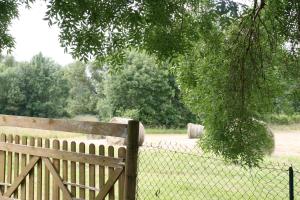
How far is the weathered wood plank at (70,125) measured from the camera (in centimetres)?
404

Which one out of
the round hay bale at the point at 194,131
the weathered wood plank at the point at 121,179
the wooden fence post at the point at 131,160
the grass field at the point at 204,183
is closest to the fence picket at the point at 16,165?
the grass field at the point at 204,183

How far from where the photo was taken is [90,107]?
1534 inches

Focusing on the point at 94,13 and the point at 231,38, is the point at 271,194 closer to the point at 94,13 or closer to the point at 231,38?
the point at 231,38

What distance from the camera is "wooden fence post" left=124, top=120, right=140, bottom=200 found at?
3.90 metres

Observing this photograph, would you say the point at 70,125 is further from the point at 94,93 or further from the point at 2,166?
the point at 94,93

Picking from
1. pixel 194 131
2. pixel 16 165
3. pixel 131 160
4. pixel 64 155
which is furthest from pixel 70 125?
pixel 194 131

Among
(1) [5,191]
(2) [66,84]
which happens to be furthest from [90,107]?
(1) [5,191]

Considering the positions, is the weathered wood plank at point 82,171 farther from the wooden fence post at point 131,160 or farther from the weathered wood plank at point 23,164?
the weathered wood plank at point 23,164

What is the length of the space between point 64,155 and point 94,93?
38.2 m

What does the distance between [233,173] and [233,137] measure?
16.1 ft

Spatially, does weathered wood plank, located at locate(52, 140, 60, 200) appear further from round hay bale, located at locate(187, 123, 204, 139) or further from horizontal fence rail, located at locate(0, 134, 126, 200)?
round hay bale, located at locate(187, 123, 204, 139)

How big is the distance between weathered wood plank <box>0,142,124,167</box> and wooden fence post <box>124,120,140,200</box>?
0.12m

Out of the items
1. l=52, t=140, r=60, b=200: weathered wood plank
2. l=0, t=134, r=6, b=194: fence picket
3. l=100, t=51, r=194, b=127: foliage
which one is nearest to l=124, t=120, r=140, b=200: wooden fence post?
l=52, t=140, r=60, b=200: weathered wood plank

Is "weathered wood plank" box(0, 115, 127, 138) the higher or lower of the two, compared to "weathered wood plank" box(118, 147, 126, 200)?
higher
